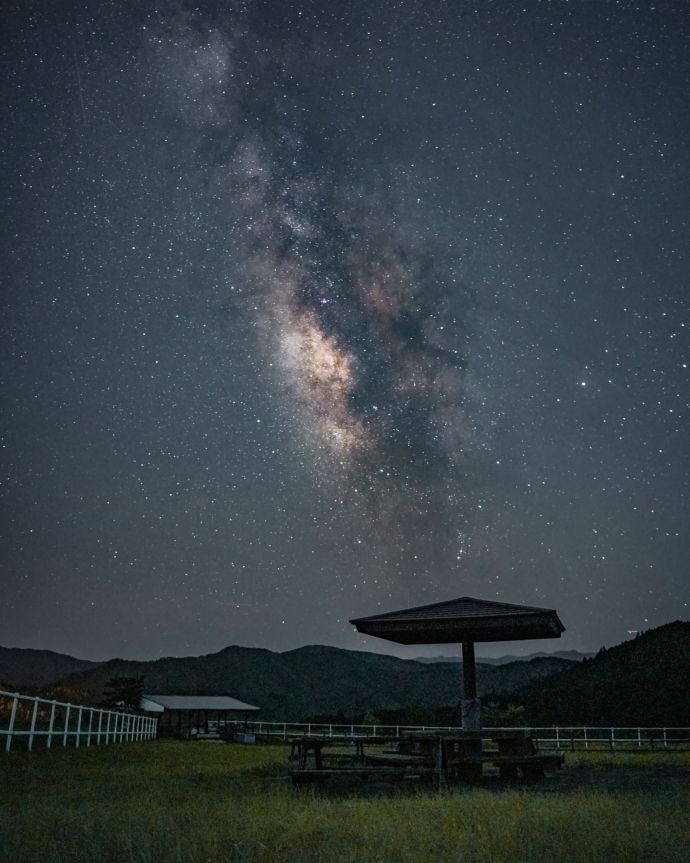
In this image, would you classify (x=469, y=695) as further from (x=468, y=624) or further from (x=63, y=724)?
(x=63, y=724)

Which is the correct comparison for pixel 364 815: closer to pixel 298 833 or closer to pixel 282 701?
pixel 298 833

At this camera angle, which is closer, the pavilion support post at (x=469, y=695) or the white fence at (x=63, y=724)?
the white fence at (x=63, y=724)

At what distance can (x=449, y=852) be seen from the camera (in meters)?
6.27

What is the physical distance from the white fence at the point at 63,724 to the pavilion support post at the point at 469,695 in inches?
400

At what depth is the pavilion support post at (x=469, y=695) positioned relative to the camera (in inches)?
720

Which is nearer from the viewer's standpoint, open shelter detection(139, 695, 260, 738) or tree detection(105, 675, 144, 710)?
Result: open shelter detection(139, 695, 260, 738)

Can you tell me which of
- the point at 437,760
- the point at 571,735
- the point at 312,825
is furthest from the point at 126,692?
the point at 312,825

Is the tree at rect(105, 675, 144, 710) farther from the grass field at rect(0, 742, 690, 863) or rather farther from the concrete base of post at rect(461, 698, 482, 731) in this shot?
the grass field at rect(0, 742, 690, 863)

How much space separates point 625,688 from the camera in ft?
228

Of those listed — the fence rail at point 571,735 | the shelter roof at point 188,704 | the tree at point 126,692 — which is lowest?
the fence rail at point 571,735

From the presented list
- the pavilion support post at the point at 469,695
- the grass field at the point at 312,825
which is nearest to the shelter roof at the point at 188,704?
the pavilion support post at the point at 469,695

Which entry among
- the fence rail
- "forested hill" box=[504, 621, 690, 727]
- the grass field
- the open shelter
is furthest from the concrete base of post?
"forested hill" box=[504, 621, 690, 727]

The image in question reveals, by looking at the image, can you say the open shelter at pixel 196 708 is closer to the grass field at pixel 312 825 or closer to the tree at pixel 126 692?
the tree at pixel 126 692

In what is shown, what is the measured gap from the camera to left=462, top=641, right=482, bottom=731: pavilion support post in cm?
1830
